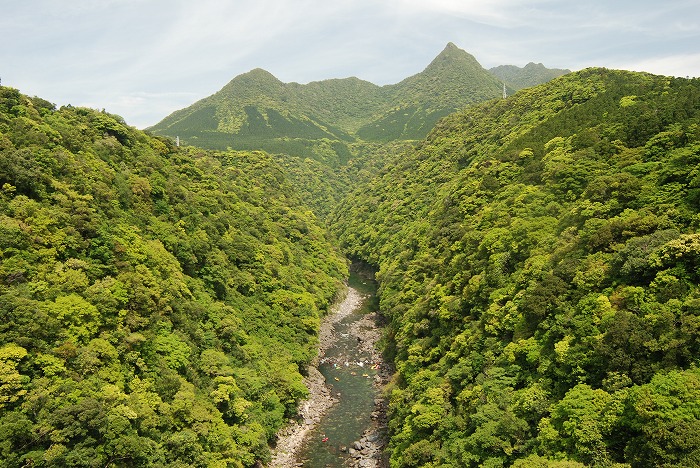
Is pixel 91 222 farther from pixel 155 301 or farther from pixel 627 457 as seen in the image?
pixel 627 457

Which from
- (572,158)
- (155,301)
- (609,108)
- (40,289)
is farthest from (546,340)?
(609,108)

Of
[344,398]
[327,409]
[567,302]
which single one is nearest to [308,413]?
[327,409]

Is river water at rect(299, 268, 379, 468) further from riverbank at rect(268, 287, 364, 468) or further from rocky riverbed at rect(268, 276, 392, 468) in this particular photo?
riverbank at rect(268, 287, 364, 468)

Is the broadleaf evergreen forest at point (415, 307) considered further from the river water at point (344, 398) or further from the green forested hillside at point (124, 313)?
the river water at point (344, 398)

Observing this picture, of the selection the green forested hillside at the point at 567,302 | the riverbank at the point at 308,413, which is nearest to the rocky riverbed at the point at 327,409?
the riverbank at the point at 308,413

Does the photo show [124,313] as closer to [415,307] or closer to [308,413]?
[308,413]

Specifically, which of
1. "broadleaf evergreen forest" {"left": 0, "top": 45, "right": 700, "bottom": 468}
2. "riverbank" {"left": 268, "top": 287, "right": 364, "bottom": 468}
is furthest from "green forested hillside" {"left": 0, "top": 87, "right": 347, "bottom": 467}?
"riverbank" {"left": 268, "top": 287, "right": 364, "bottom": 468}
